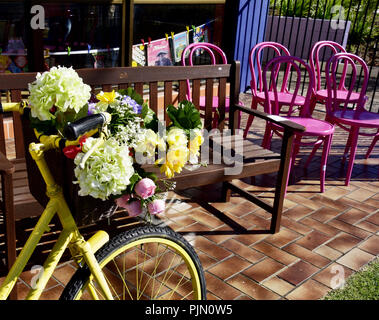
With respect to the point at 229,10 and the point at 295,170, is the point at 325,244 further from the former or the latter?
the point at 229,10

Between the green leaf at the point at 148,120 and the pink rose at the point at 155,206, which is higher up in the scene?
the green leaf at the point at 148,120

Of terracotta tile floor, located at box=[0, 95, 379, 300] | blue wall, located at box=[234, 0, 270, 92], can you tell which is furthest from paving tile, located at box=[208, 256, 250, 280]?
blue wall, located at box=[234, 0, 270, 92]

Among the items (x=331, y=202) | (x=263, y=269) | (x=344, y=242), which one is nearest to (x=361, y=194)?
(x=331, y=202)

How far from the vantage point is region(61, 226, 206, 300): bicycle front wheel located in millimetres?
1690

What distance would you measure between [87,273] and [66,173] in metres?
0.36

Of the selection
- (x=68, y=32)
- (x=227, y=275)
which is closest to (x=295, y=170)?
(x=227, y=275)

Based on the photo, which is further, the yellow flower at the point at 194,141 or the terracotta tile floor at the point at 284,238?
the terracotta tile floor at the point at 284,238

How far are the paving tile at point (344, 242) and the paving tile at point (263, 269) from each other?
1.67ft

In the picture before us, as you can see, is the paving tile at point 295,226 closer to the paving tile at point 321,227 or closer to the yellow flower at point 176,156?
the paving tile at point 321,227

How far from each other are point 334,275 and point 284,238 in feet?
1.63

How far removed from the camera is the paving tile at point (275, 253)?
2982 mm

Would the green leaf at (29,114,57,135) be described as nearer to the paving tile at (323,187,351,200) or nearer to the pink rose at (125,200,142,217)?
the pink rose at (125,200,142,217)

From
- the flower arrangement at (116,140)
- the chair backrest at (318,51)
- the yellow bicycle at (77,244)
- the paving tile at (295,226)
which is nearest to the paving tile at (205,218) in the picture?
the paving tile at (295,226)

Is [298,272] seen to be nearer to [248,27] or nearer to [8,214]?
[8,214]
